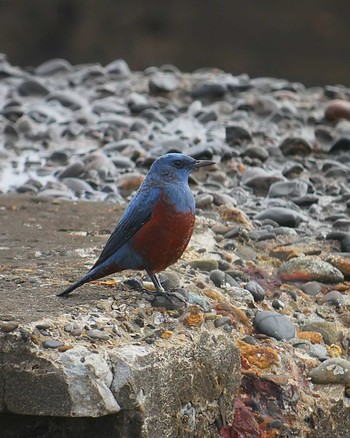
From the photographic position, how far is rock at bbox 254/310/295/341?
5.17m

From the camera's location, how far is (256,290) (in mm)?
5492

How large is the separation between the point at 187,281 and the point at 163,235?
649 mm

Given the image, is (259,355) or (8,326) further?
(259,355)

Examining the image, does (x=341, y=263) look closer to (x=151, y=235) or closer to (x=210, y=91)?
(x=151, y=235)

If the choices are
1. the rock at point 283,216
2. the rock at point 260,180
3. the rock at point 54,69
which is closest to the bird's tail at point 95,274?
the rock at point 283,216

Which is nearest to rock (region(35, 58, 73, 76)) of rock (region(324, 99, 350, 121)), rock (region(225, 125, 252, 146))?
rock (region(324, 99, 350, 121))

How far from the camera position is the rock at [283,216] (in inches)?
264

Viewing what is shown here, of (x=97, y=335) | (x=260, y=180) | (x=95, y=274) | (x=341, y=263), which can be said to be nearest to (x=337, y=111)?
(x=260, y=180)

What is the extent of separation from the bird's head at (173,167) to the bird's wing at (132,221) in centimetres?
10

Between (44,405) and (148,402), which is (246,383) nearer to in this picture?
(148,402)

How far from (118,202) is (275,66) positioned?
12.4 meters

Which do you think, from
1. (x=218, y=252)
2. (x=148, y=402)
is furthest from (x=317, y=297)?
(x=148, y=402)

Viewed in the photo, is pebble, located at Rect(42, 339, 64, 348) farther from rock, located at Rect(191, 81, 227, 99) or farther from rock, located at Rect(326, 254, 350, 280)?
rock, located at Rect(191, 81, 227, 99)

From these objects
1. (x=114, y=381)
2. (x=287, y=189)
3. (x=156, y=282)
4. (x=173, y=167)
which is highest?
(x=173, y=167)
